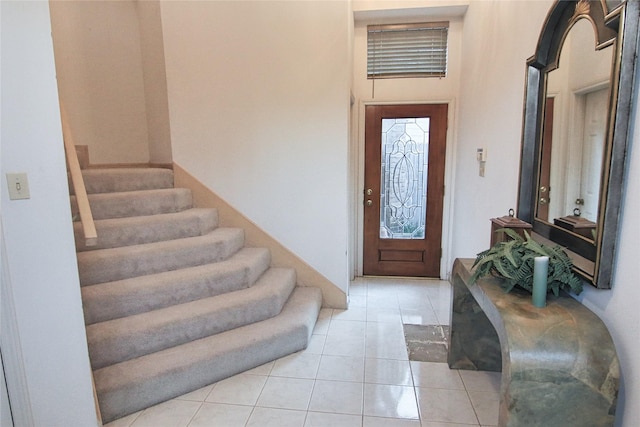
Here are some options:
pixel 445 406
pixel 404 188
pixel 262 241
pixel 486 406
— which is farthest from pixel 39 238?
pixel 404 188

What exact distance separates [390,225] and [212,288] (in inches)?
87.6

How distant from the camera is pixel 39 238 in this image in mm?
1576

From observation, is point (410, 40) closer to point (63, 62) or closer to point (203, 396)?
point (63, 62)

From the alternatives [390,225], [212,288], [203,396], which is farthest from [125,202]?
[390,225]

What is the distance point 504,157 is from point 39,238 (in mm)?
2684

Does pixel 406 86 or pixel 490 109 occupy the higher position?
pixel 406 86

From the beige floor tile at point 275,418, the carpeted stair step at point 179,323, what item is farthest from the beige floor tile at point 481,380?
the carpeted stair step at point 179,323

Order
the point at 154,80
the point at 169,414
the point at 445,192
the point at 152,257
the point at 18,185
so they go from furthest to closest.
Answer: the point at 445,192, the point at 154,80, the point at 152,257, the point at 169,414, the point at 18,185

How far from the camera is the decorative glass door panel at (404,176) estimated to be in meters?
3.91

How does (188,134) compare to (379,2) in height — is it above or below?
below

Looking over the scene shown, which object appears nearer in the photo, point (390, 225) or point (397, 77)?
point (397, 77)

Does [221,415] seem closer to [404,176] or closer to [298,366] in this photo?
[298,366]

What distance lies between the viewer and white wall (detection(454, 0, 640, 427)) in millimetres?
1224

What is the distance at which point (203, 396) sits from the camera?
2.12 metres
